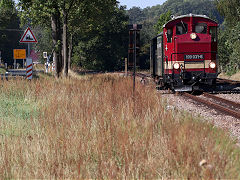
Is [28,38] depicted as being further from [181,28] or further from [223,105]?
[223,105]

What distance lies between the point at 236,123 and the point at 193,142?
16.9 feet

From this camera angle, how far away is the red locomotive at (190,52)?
49.1ft

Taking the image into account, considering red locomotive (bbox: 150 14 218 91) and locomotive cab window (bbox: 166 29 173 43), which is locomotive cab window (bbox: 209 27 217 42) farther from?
locomotive cab window (bbox: 166 29 173 43)

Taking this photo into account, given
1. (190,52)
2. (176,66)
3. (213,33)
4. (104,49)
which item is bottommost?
(176,66)

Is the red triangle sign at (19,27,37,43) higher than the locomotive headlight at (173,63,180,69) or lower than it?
higher

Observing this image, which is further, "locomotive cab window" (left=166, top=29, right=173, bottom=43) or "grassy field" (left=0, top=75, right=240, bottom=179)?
"locomotive cab window" (left=166, top=29, right=173, bottom=43)

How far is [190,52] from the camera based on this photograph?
49.3ft

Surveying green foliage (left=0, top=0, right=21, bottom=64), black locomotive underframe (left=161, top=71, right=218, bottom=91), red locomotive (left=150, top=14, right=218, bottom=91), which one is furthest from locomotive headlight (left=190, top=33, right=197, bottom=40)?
green foliage (left=0, top=0, right=21, bottom=64)

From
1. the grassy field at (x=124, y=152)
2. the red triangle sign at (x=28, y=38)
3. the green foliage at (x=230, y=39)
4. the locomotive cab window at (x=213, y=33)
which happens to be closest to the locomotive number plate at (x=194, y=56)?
the locomotive cab window at (x=213, y=33)

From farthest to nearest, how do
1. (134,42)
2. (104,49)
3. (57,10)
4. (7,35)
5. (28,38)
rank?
(7,35)
(104,49)
(57,10)
(28,38)
(134,42)

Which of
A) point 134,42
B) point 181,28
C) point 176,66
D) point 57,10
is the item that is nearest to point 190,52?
point 176,66

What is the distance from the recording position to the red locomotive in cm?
1497

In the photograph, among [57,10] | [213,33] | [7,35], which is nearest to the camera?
[213,33]

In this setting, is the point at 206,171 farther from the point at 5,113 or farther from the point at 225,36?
the point at 225,36
